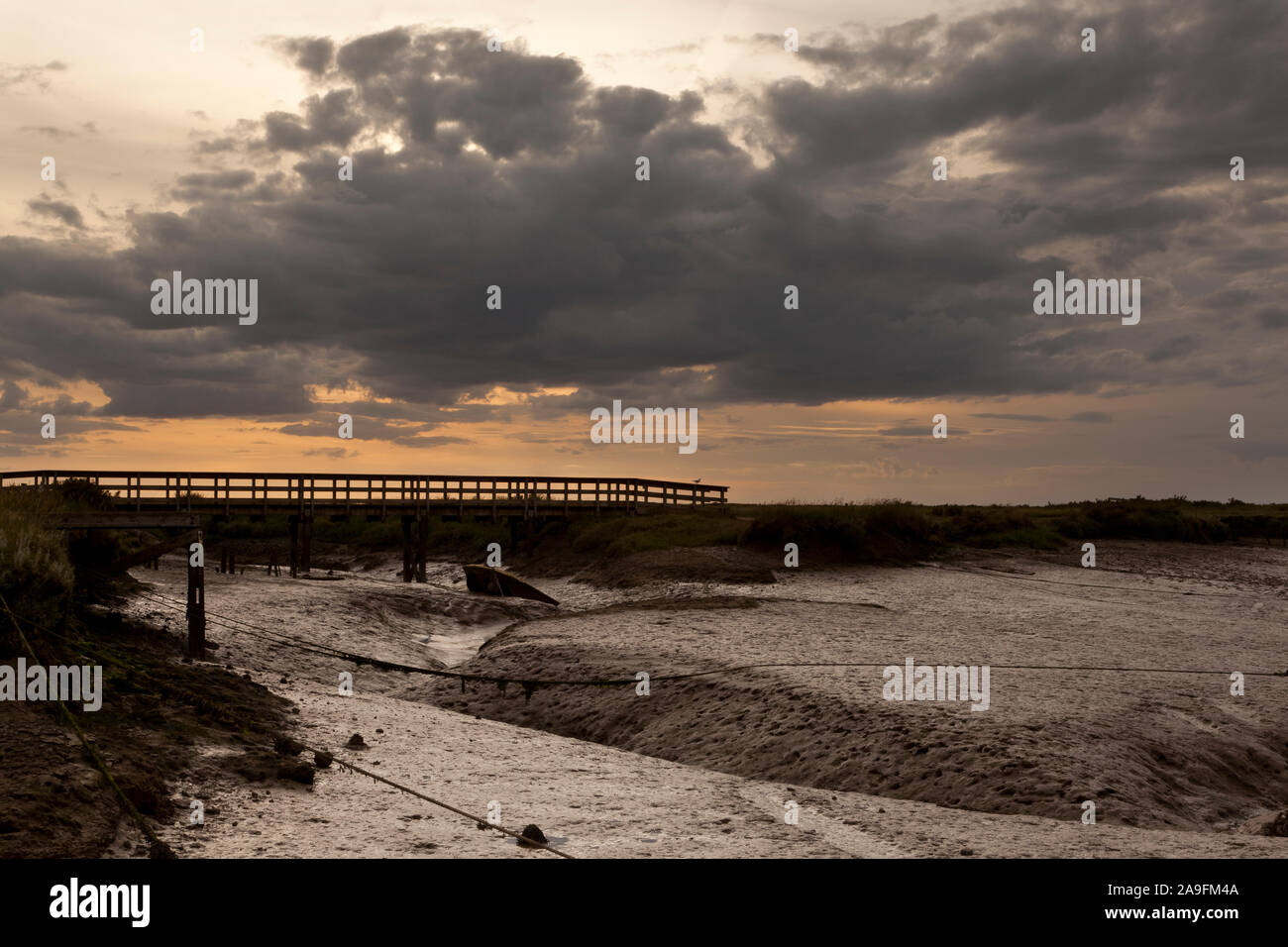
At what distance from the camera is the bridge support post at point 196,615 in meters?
16.4

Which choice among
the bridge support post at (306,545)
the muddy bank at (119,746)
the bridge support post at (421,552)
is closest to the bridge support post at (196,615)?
the muddy bank at (119,746)

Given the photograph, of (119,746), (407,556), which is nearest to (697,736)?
(119,746)

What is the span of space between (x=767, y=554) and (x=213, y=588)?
16.3m

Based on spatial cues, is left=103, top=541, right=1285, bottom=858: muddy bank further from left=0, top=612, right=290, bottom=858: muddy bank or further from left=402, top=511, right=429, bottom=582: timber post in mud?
left=402, top=511, right=429, bottom=582: timber post in mud

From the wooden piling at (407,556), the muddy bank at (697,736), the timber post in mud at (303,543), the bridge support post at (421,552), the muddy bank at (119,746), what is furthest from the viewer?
the bridge support post at (421,552)

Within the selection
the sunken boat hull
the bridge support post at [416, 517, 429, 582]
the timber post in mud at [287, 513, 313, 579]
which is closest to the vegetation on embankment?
the sunken boat hull

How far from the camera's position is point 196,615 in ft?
54.5

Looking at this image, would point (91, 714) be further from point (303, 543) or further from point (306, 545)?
point (303, 543)

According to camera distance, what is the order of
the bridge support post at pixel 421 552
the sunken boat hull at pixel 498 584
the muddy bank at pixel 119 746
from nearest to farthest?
the muddy bank at pixel 119 746 < the sunken boat hull at pixel 498 584 < the bridge support post at pixel 421 552

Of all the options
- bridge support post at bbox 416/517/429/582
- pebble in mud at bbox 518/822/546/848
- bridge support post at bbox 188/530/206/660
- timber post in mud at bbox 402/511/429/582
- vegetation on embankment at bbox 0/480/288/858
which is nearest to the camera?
vegetation on embankment at bbox 0/480/288/858

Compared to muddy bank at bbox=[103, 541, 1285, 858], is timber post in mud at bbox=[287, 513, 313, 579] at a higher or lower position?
higher

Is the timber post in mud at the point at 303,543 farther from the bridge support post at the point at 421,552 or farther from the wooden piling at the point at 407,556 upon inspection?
the bridge support post at the point at 421,552

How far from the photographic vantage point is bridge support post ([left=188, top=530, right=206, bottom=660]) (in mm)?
16406

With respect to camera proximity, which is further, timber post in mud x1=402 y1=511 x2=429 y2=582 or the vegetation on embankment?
timber post in mud x1=402 y1=511 x2=429 y2=582
